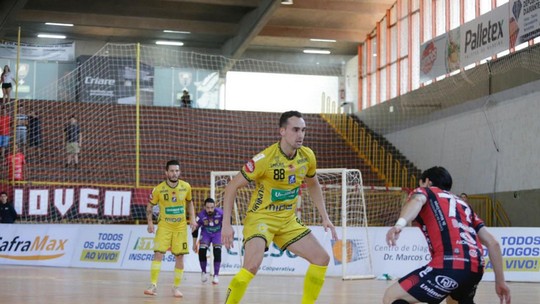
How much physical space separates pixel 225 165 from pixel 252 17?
27.6 feet

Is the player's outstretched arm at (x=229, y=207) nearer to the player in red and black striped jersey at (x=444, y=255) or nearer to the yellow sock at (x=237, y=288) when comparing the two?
the yellow sock at (x=237, y=288)

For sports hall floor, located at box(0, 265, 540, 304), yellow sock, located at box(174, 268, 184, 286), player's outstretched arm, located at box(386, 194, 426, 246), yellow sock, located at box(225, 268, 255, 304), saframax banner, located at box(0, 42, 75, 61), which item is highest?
saframax banner, located at box(0, 42, 75, 61)

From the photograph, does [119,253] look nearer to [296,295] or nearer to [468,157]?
[296,295]

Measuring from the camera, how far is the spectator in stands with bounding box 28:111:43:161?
30.8 metres

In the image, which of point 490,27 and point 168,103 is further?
point 168,103

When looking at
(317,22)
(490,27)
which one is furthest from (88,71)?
(490,27)

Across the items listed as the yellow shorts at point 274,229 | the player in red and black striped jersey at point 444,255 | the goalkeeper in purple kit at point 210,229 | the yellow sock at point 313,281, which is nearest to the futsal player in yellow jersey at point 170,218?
the goalkeeper in purple kit at point 210,229

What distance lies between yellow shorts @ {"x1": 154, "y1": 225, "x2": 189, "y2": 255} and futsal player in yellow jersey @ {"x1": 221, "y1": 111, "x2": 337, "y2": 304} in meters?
5.58

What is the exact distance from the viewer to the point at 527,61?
1047 inches

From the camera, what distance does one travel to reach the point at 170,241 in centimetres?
1441

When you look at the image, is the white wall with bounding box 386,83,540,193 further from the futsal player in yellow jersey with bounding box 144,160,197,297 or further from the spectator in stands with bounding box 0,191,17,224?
the spectator in stands with bounding box 0,191,17,224

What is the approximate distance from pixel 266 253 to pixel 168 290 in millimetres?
7221

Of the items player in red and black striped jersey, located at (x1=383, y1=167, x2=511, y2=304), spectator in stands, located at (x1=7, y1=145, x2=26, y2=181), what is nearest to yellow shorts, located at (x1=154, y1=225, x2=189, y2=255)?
player in red and black striped jersey, located at (x1=383, y1=167, x2=511, y2=304)

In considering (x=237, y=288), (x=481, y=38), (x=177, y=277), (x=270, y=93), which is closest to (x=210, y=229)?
(x=177, y=277)
